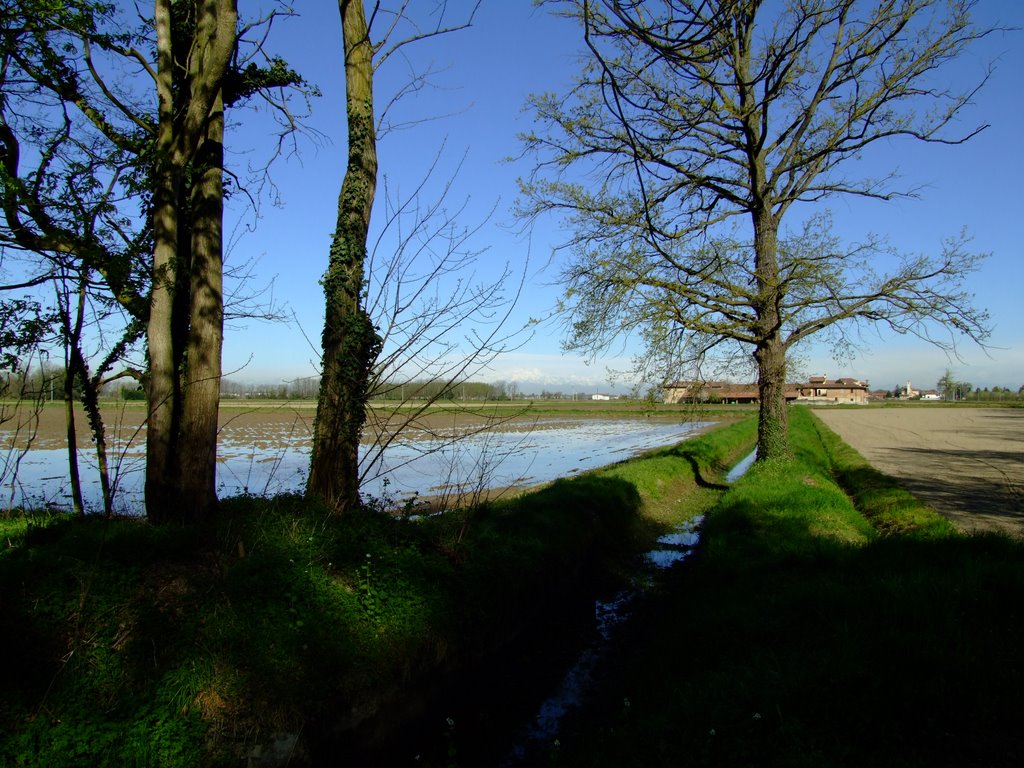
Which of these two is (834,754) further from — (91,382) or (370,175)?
(91,382)

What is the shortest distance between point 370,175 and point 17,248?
3653 millimetres

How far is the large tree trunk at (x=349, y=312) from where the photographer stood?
6.71m

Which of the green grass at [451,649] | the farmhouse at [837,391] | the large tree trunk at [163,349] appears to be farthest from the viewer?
the farmhouse at [837,391]

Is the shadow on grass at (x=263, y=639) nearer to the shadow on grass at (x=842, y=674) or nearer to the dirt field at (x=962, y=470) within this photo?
the shadow on grass at (x=842, y=674)

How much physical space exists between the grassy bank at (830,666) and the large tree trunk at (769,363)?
7.60 metres

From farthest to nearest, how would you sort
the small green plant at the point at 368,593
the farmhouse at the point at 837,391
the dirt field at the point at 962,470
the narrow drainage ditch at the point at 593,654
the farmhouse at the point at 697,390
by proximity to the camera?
the farmhouse at the point at 837,391 → the farmhouse at the point at 697,390 → the dirt field at the point at 962,470 → the small green plant at the point at 368,593 → the narrow drainage ditch at the point at 593,654

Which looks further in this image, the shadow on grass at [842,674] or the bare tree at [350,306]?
the bare tree at [350,306]

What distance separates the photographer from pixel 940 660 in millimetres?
3945

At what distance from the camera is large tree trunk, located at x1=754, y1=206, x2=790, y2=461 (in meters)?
14.5

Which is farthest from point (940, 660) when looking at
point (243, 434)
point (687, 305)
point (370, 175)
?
point (243, 434)

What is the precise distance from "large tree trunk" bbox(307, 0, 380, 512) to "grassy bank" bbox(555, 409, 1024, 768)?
3.51m

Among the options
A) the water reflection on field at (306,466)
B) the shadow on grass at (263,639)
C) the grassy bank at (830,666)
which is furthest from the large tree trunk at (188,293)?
the grassy bank at (830,666)

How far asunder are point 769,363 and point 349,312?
36.8 feet

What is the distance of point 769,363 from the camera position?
14.8 meters
